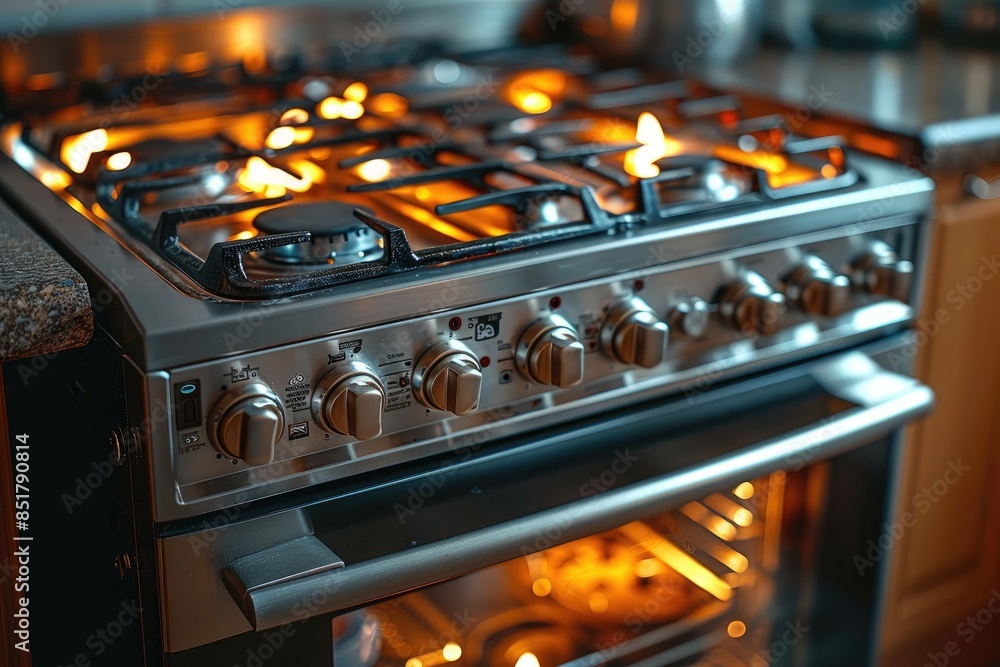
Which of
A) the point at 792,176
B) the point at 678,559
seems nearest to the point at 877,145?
the point at 792,176

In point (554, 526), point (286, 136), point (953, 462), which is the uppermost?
point (286, 136)

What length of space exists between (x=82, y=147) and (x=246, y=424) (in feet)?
1.64

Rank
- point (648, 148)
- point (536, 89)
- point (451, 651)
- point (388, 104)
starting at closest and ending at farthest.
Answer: point (451, 651) < point (648, 148) < point (388, 104) < point (536, 89)

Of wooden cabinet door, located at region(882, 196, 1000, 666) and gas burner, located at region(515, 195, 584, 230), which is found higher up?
gas burner, located at region(515, 195, 584, 230)

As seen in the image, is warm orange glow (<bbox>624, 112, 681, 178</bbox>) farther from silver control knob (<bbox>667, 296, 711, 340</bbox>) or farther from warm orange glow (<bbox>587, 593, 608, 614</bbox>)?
warm orange glow (<bbox>587, 593, 608, 614</bbox>)

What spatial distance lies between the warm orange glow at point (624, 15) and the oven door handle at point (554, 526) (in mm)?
617

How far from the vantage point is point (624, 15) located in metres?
1.58

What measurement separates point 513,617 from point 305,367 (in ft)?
1.14

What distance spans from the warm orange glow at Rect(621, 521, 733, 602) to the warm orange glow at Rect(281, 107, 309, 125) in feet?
1.82

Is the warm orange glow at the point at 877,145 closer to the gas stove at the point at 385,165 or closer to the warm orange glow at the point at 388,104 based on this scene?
the gas stove at the point at 385,165

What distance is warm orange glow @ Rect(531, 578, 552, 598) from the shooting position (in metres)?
1.06

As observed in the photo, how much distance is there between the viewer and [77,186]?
1056 mm

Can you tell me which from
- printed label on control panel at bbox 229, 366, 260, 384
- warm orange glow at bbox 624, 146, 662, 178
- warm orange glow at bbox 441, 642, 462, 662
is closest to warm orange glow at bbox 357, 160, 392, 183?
warm orange glow at bbox 624, 146, 662, 178

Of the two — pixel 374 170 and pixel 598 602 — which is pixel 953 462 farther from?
pixel 374 170
